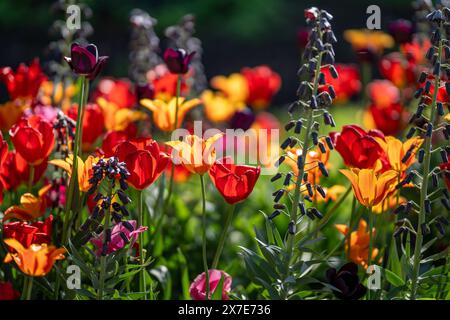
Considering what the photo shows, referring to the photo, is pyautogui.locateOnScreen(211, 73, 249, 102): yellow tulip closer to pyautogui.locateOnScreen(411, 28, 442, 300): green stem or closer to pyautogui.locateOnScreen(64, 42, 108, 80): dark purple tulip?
pyautogui.locateOnScreen(64, 42, 108, 80): dark purple tulip

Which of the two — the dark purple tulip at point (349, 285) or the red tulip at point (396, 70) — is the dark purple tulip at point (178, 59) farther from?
the red tulip at point (396, 70)

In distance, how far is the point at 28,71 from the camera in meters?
2.86

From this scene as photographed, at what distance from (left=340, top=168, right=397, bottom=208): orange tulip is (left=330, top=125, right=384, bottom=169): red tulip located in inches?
4.8

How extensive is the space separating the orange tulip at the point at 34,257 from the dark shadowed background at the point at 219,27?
834 centimetres

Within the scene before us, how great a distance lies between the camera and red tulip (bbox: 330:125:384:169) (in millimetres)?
2207

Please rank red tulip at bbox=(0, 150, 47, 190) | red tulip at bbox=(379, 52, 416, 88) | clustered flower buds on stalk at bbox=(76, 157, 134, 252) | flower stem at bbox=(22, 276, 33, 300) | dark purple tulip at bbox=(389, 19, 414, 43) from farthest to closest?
1. red tulip at bbox=(379, 52, 416, 88)
2. dark purple tulip at bbox=(389, 19, 414, 43)
3. red tulip at bbox=(0, 150, 47, 190)
4. flower stem at bbox=(22, 276, 33, 300)
5. clustered flower buds on stalk at bbox=(76, 157, 134, 252)

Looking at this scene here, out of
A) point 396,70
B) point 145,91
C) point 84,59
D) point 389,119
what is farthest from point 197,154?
point 396,70

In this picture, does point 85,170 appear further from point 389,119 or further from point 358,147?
point 389,119

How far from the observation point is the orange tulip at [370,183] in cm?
206

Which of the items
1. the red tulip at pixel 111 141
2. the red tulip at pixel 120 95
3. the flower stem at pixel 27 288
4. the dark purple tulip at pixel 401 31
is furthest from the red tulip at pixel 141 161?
the dark purple tulip at pixel 401 31

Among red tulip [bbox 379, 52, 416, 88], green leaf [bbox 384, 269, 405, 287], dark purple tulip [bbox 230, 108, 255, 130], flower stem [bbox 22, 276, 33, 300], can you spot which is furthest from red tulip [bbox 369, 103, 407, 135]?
flower stem [bbox 22, 276, 33, 300]
